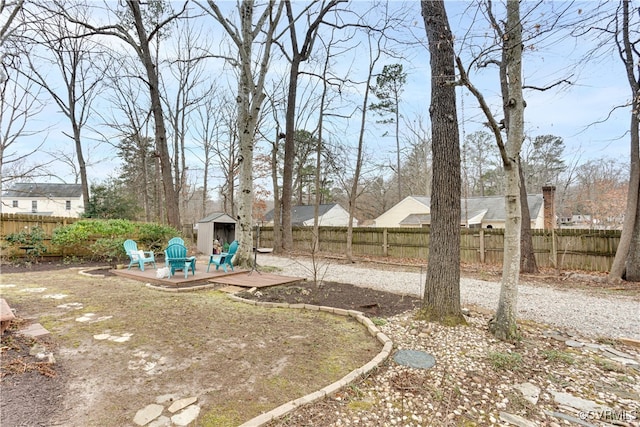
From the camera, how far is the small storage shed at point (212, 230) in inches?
519

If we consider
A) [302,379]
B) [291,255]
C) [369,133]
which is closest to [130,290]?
[302,379]

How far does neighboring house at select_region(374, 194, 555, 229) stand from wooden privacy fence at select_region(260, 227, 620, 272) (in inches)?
121

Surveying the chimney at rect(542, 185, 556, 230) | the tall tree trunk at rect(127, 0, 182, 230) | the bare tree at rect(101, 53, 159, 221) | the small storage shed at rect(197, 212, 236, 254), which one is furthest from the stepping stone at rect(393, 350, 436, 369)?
the bare tree at rect(101, 53, 159, 221)

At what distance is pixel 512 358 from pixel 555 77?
3.10 meters

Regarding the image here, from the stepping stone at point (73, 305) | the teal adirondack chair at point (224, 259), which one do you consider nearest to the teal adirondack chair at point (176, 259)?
the teal adirondack chair at point (224, 259)

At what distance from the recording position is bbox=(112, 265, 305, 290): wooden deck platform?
6.09 m

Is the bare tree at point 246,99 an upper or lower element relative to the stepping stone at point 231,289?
upper

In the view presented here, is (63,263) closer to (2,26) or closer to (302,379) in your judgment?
(2,26)

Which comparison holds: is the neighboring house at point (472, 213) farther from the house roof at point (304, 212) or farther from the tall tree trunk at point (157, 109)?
the tall tree trunk at point (157, 109)

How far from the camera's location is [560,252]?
9234mm

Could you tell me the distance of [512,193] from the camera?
11.1ft

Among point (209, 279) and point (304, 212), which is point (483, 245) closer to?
point (209, 279)

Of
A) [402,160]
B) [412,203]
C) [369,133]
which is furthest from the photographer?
[402,160]

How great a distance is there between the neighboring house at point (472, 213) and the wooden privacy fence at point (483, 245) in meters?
3.07
